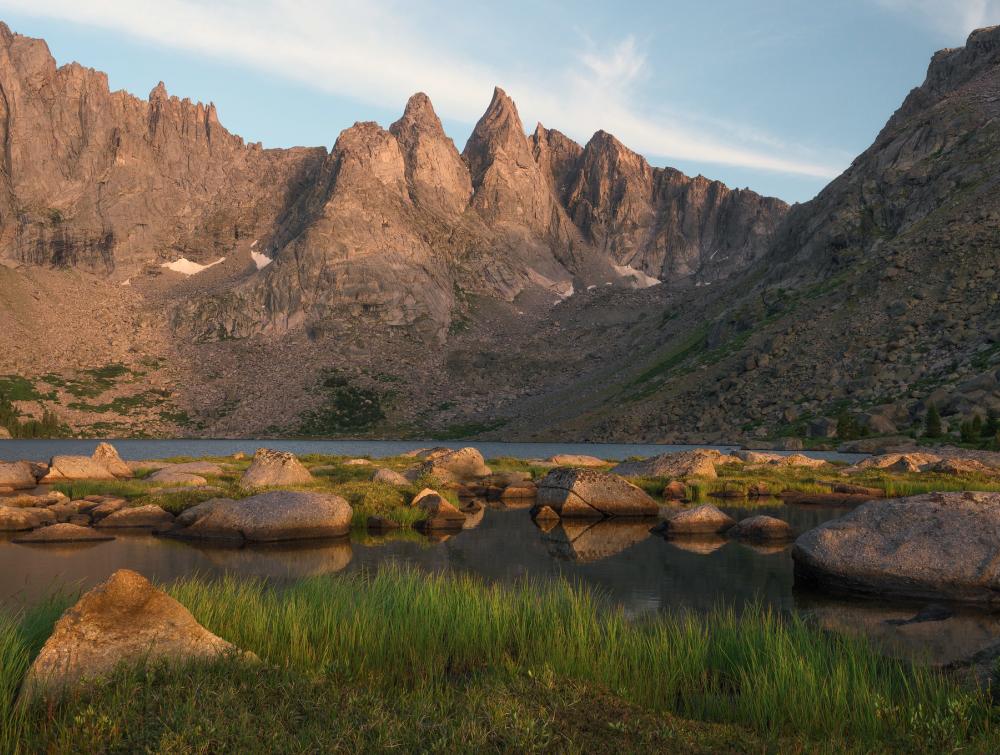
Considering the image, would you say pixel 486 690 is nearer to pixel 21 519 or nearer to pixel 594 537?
pixel 594 537

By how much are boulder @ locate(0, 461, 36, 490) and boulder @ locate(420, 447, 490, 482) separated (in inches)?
907

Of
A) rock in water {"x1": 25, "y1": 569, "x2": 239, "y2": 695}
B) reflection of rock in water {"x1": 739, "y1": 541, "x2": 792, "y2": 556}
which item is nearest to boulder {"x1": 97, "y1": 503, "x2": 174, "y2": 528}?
rock in water {"x1": 25, "y1": 569, "x2": 239, "y2": 695}

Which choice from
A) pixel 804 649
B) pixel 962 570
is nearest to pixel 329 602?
pixel 804 649

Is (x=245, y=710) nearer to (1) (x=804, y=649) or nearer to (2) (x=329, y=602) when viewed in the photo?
(2) (x=329, y=602)

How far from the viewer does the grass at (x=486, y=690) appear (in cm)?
713

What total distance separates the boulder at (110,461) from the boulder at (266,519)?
20476 mm

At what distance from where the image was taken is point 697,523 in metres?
28.5

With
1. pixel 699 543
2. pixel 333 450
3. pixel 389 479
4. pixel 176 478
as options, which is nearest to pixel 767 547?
pixel 699 543

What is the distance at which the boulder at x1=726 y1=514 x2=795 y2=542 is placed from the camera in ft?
87.6

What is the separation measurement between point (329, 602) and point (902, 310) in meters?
120

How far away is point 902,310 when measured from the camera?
112438 mm

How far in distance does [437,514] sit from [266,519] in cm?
715

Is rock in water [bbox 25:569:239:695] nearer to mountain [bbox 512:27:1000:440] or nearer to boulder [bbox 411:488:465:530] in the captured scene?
boulder [bbox 411:488:465:530]

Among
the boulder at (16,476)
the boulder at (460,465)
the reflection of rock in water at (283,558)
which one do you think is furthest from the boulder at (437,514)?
the boulder at (16,476)
